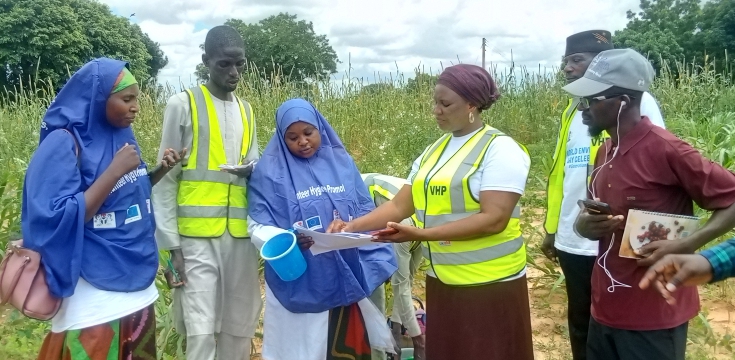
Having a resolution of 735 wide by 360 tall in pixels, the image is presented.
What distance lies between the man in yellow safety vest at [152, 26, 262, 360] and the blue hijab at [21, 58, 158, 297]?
0.42 m

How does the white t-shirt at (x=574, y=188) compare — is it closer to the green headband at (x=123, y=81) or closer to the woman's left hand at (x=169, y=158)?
the woman's left hand at (x=169, y=158)

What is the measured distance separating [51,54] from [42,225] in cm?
2226

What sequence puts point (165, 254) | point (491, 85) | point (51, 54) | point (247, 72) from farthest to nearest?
1. point (51, 54)
2. point (247, 72)
3. point (165, 254)
4. point (491, 85)

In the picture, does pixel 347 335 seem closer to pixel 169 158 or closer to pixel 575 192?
pixel 169 158

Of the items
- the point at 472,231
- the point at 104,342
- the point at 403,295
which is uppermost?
the point at 472,231

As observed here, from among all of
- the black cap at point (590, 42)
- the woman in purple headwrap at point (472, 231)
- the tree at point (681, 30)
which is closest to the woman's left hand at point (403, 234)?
the woman in purple headwrap at point (472, 231)

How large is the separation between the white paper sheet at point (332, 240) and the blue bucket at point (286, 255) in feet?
0.21

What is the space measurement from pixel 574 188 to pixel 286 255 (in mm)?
1466

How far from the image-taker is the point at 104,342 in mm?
2100

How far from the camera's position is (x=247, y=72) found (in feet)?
25.5

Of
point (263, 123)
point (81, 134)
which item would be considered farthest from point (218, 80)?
point (263, 123)

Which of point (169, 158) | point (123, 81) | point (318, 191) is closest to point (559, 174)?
point (318, 191)

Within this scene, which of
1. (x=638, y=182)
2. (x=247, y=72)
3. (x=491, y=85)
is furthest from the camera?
(x=247, y=72)

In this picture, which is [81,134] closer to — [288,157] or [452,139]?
[288,157]
